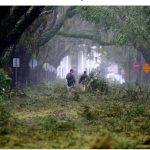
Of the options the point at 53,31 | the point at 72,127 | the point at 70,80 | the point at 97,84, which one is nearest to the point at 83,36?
the point at 53,31

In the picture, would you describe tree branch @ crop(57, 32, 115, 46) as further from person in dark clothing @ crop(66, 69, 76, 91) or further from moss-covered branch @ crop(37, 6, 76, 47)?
person in dark clothing @ crop(66, 69, 76, 91)

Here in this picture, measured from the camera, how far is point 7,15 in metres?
17.2

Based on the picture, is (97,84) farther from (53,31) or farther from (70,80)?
(53,31)

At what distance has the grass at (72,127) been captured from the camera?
39.2 ft

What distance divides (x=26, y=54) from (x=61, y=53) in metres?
17.5

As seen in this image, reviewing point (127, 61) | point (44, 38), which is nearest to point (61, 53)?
point (127, 61)

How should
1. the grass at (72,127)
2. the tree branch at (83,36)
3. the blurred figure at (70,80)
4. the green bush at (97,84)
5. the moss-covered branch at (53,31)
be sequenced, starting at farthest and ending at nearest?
the tree branch at (83,36) < the moss-covered branch at (53,31) < the green bush at (97,84) < the blurred figure at (70,80) < the grass at (72,127)

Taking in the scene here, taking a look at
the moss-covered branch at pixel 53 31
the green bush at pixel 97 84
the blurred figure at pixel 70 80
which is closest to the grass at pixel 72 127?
the blurred figure at pixel 70 80

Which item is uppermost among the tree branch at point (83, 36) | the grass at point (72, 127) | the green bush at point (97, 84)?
the tree branch at point (83, 36)

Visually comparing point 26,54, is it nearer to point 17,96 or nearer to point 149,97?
point 17,96

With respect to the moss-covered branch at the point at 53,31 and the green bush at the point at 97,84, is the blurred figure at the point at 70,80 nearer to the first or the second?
the green bush at the point at 97,84

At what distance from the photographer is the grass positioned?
470 inches

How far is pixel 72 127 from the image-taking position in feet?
46.6

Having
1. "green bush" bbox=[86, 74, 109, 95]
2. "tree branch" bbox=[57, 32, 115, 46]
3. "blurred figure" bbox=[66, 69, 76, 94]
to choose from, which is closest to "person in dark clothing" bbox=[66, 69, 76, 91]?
"blurred figure" bbox=[66, 69, 76, 94]
